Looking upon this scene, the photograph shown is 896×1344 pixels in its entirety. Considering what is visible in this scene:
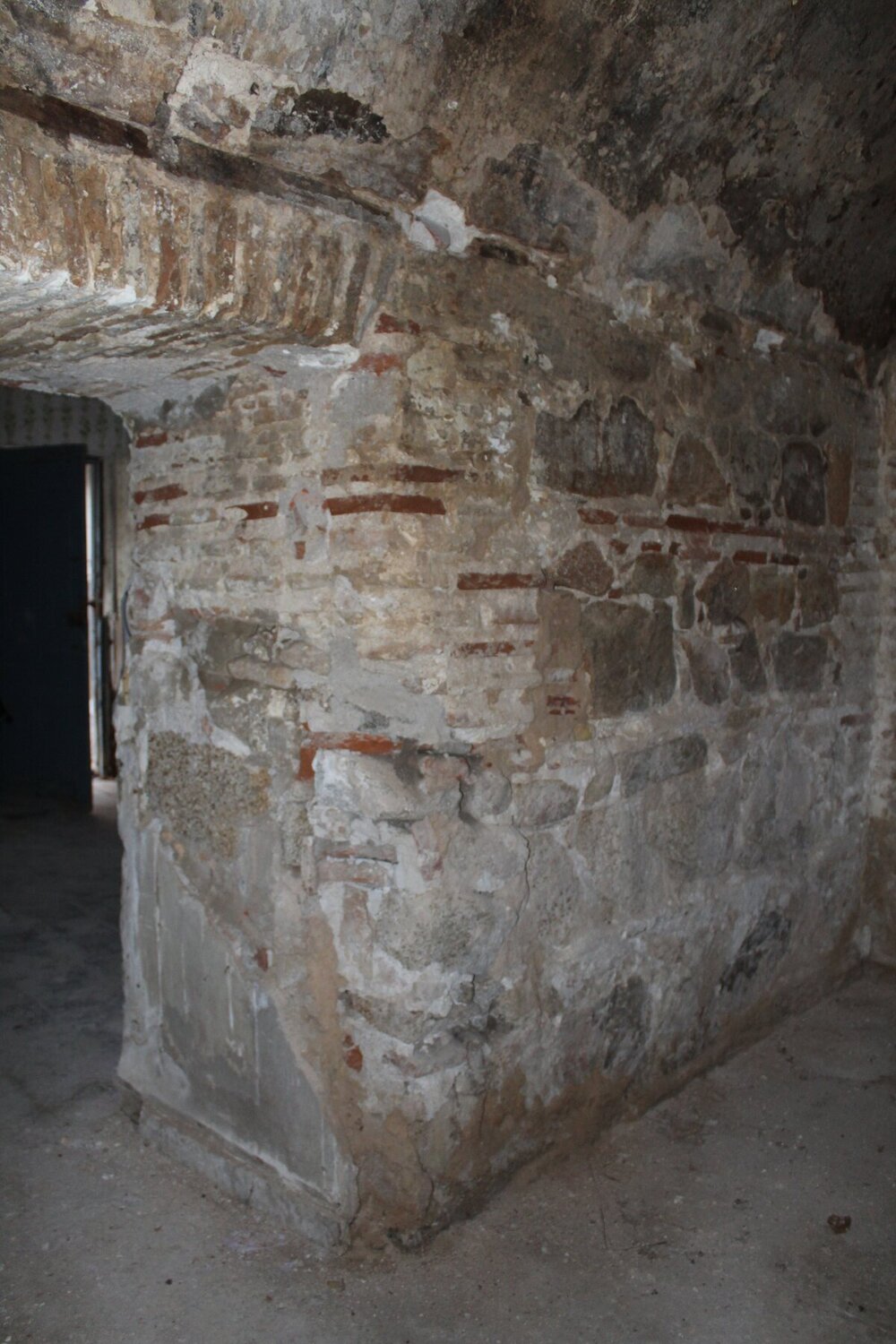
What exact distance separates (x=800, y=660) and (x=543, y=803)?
125 centimetres

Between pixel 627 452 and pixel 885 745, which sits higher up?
pixel 627 452

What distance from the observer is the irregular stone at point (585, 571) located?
7.59 ft

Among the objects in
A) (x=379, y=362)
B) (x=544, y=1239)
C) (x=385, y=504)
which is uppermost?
(x=379, y=362)

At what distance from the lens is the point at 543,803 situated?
7.58 ft

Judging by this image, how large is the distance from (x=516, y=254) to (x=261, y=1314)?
2.19 m

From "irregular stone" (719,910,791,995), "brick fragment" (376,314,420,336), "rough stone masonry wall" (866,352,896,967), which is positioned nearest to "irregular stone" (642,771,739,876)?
"irregular stone" (719,910,791,995)

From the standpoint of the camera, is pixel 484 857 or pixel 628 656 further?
pixel 628 656

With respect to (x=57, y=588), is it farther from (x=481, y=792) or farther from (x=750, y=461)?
(x=481, y=792)

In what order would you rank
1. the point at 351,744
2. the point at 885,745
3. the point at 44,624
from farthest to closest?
the point at 44,624, the point at 885,745, the point at 351,744

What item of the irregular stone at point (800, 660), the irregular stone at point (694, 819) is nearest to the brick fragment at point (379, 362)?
the irregular stone at point (694, 819)

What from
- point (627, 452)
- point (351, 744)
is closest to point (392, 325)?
point (627, 452)

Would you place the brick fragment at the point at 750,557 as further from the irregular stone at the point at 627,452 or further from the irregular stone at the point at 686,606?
the irregular stone at the point at 627,452

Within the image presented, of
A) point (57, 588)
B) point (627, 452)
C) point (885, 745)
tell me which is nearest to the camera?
point (627, 452)

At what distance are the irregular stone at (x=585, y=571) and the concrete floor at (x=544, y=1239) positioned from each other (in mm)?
1388
